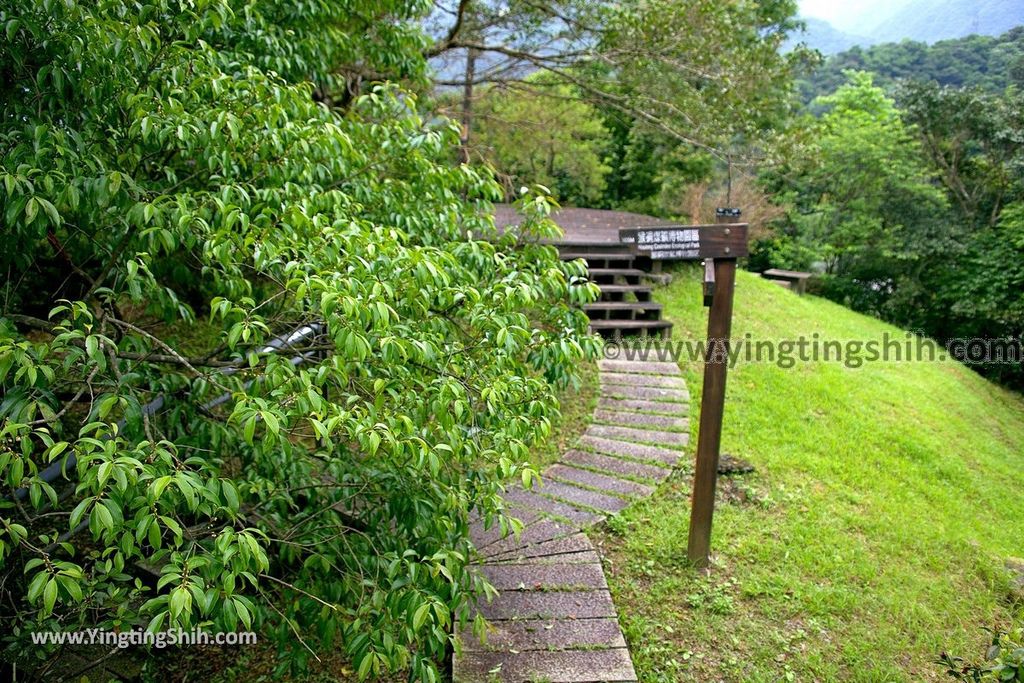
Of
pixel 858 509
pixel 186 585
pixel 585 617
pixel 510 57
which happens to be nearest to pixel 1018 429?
pixel 858 509

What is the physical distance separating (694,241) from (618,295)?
12.4 feet

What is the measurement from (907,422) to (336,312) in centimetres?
524

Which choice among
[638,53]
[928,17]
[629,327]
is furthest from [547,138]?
[928,17]

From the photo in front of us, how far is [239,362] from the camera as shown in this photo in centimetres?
238

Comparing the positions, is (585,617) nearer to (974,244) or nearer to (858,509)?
(858,509)

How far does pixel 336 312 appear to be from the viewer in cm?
182

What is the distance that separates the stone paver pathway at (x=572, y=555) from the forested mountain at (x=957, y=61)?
440cm

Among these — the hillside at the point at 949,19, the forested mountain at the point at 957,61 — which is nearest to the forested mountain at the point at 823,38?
the forested mountain at the point at 957,61

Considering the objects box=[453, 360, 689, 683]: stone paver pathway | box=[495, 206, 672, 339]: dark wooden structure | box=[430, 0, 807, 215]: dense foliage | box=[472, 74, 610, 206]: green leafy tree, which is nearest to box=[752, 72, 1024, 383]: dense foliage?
box=[430, 0, 807, 215]: dense foliage

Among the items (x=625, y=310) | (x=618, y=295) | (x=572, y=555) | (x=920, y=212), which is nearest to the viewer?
(x=572, y=555)

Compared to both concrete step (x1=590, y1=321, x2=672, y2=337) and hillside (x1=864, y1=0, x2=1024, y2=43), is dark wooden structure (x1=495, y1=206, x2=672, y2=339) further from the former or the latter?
hillside (x1=864, y1=0, x2=1024, y2=43)

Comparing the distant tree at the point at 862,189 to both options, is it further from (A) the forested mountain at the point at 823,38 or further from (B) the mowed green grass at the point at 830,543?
(B) the mowed green grass at the point at 830,543

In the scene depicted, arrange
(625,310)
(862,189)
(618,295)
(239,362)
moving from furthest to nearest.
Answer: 1. (862,189)
2. (618,295)
3. (625,310)
4. (239,362)

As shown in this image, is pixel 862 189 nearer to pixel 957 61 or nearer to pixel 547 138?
pixel 957 61
